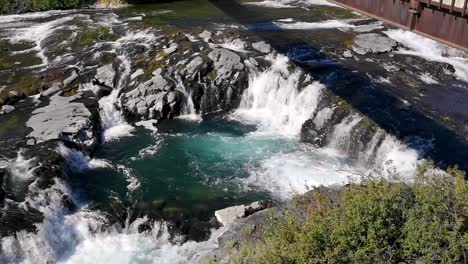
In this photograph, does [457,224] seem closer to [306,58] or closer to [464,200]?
[464,200]

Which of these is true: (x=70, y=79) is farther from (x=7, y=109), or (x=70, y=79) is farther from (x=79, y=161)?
(x=79, y=161)

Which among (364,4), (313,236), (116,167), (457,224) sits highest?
(364,4)

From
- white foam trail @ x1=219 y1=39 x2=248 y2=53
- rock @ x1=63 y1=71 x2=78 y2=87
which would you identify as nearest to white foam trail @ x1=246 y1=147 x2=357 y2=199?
white foam trail @ x1=219 y1=39 x2=248 y2=53

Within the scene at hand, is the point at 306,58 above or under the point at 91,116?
above

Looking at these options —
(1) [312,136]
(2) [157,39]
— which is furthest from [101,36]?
(1) [312,136]

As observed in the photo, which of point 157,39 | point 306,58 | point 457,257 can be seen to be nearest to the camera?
point 457,257

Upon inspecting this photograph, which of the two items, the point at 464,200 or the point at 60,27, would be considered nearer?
the point at 464,200

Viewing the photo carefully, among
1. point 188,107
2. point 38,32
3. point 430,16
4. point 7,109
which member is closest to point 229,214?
point 430,16
